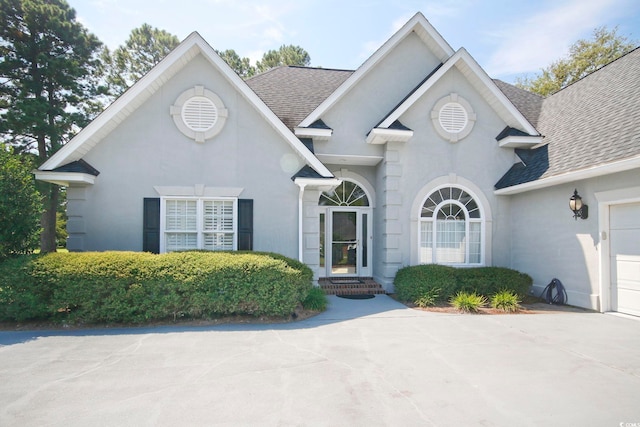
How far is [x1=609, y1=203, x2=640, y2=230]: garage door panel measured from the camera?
7.34m

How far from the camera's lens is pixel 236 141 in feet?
28.8

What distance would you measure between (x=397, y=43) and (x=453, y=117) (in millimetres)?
2976

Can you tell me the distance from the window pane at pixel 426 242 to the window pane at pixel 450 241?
0.73ft

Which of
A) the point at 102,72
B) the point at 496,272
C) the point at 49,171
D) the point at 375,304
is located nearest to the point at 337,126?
the point at 375,304

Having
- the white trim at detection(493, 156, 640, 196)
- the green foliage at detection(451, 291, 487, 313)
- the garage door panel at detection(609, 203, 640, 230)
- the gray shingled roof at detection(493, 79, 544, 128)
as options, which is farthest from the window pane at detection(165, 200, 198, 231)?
the gray shingled roof at detection(493, 79, 544, 128)

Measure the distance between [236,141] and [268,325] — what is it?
4779mm

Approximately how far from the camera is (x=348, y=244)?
11.6m

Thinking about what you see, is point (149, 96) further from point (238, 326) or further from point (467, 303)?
point (467, 303)

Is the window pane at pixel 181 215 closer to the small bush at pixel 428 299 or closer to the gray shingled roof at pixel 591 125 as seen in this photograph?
the small bush at pixel 428 299

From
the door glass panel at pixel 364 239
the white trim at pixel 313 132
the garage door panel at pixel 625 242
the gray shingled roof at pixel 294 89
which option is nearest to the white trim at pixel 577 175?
the garage door panel at pixel 625 242

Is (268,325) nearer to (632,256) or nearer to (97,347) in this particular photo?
(97,347)

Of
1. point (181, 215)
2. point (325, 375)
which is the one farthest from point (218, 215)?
point (325, 375)

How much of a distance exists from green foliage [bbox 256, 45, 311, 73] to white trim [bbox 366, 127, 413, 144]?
72.3 feet

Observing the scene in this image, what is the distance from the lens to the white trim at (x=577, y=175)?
6855 mm
